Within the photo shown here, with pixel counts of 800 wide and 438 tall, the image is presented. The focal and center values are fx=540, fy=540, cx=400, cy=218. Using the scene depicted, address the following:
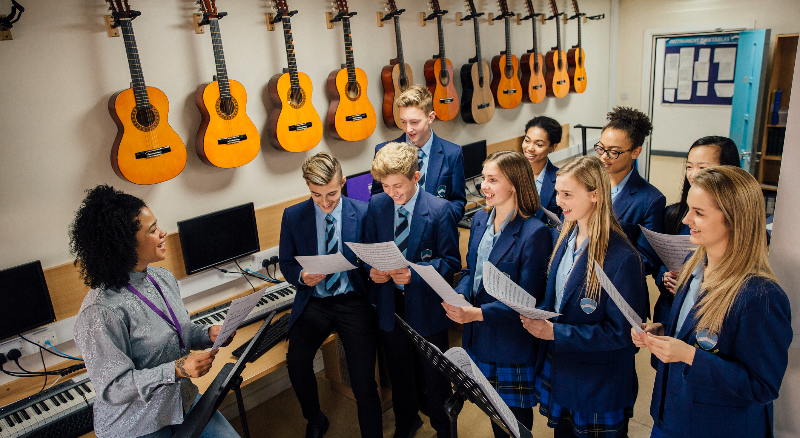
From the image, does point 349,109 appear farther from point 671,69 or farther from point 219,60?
point 671,69

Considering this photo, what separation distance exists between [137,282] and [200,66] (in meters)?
1.59

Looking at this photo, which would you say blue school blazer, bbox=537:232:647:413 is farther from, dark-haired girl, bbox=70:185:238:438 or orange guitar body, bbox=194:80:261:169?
orange guitar body, bbox=194:80:261:169

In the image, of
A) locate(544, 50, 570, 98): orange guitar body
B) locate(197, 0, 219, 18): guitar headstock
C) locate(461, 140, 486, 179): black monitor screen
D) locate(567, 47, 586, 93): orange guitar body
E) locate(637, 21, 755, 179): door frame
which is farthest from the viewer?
locate(637, 21, 755, 179): door frame

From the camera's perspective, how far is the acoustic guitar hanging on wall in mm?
2578

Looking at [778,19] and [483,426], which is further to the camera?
[778,19]

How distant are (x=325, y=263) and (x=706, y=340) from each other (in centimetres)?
140

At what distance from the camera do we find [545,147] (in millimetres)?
3020

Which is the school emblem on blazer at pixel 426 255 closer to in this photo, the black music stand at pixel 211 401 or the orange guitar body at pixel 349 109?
the black music stand at pixel 211 401

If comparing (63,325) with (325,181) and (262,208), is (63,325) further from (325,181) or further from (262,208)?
(325,181)

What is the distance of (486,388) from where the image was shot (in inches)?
57.6

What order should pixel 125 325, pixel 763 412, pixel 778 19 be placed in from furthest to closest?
pixel 778 19, pixel 125 325, pixel 763 412

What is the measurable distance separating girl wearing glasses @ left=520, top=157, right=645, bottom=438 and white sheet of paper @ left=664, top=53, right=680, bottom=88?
5.19 metres

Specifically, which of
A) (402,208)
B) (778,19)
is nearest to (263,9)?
(402,208)

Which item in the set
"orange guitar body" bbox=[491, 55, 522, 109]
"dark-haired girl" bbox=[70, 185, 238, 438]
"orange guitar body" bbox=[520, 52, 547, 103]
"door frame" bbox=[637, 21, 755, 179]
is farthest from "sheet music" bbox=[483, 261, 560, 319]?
"door frame" bbox=[637, 21, 755, 179]
